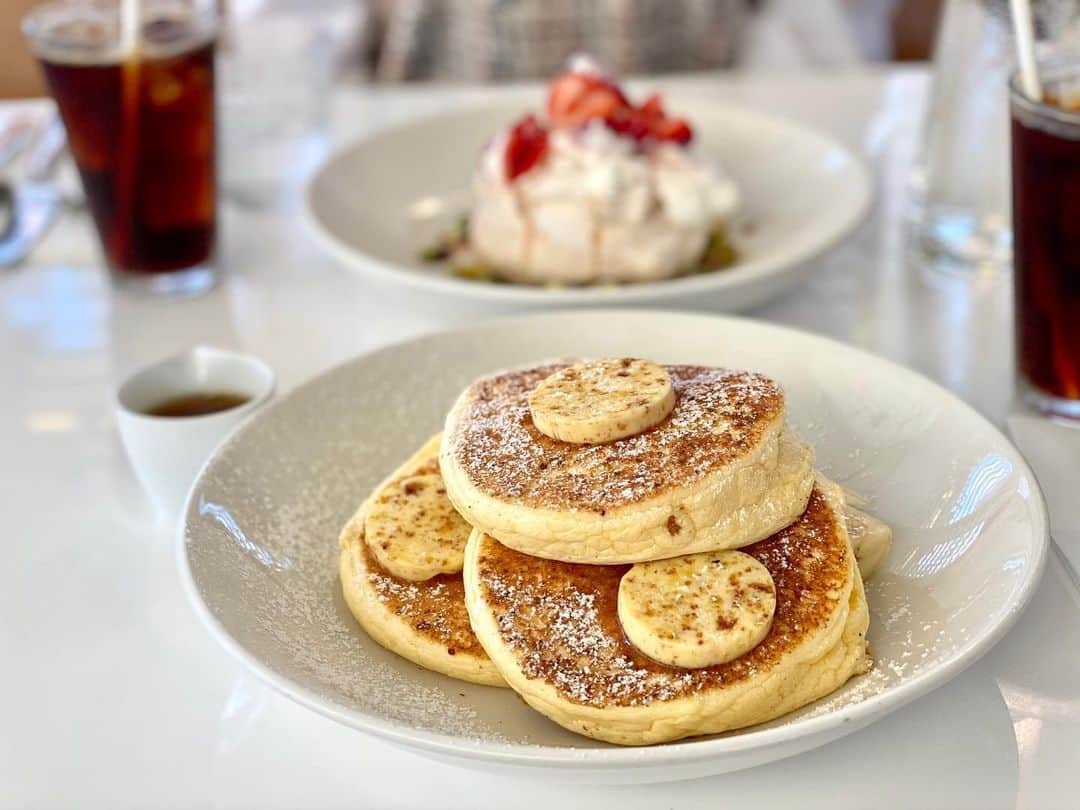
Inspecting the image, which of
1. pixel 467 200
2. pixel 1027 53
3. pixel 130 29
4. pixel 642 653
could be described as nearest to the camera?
pixel 642 653

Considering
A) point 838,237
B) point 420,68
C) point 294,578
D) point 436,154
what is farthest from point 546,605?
point 420,68

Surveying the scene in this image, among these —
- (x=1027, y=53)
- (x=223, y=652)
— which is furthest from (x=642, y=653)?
(x=1027, y=53)

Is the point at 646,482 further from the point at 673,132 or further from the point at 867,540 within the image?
the point at 673,132

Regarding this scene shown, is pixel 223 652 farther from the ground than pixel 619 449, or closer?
closer

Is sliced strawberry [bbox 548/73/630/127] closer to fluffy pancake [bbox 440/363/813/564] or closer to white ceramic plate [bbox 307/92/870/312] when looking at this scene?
white ceramic plate [bbox 307/92/870/312]

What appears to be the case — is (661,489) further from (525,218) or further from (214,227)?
(214,227)
